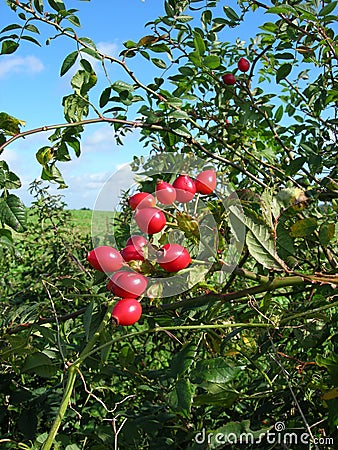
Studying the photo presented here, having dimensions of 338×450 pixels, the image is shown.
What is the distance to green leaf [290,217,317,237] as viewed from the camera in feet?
3.42

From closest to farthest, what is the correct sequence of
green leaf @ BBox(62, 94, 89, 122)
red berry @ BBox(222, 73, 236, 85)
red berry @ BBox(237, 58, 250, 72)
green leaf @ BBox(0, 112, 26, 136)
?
1. green leaf @ BBox(0, 112, 26, 136)
2. green leaf @ BBox(62, 94, 89, 122)
3. red berry @ BBox(222, 73, 236, 85)
4. red berry @ BBox(237, 58, 250, 72)

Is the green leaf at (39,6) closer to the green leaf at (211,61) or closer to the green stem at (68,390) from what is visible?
the green leaf at (211,61)

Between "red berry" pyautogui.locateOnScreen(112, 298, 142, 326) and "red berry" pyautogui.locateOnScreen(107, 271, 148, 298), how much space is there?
0.01m

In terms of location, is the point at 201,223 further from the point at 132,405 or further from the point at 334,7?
the point at 334,7

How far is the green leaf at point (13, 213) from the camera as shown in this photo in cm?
107

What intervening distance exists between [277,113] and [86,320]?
1270 mm

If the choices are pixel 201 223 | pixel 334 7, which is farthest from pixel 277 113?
pixel 201 223

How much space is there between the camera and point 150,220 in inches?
33.1

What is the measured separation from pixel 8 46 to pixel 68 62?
172 mm

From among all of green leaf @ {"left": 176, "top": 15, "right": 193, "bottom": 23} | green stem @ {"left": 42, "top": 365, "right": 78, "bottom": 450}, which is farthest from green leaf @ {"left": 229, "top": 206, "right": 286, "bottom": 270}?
green leaf @ {"left": 176, "top": 15, "right": 193, "bottom": 23}

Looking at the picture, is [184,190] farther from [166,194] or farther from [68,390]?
[68,390]

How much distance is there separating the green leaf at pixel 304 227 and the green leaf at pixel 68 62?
647 millimetres

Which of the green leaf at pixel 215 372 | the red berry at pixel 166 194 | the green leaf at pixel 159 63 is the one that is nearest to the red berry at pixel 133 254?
the red berry at pixel 166 194

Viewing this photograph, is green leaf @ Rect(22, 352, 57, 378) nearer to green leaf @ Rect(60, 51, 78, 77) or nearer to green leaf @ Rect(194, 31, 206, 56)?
green leaf @ Rect(60, 51, 78, 77)
